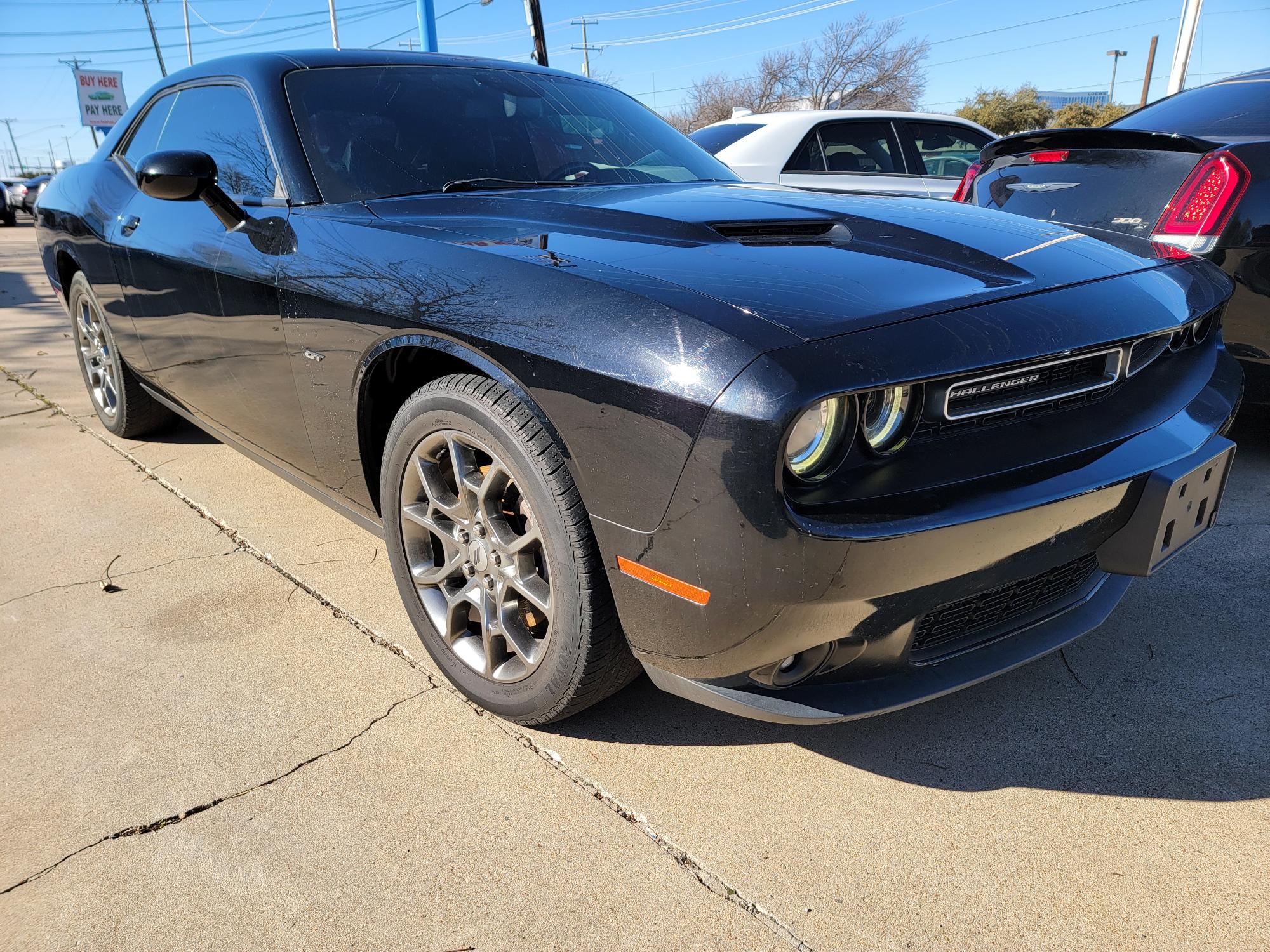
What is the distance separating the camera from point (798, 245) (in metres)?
1.83

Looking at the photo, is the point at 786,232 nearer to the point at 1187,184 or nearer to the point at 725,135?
the point at 1187,184

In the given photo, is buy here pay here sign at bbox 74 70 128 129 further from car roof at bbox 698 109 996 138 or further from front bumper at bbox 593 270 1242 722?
front bumper at bbox 593 270 1242 722

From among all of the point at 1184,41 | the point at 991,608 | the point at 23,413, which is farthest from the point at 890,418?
the point at 1184,41

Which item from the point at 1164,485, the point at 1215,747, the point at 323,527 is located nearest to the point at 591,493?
the point at 1164,485

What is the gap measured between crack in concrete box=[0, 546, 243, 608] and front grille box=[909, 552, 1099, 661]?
2222 millimetres

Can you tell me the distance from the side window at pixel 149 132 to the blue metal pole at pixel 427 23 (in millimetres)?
8403

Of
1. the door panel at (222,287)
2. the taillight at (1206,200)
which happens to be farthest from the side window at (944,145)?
the door panel at (222,287)

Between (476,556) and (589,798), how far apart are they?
1.85 ft

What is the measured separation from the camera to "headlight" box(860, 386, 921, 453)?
4.79ft

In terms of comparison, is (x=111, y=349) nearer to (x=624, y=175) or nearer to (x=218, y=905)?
(x=624, y=175)

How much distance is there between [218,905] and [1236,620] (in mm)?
2463

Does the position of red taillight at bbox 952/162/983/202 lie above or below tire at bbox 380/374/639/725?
above

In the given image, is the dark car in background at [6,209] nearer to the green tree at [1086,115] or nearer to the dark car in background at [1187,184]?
the dark car in background at [1187,184]

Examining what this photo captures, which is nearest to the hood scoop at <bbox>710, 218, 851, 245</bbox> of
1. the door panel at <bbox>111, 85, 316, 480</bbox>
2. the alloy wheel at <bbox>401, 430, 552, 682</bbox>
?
the alloy wheel at <bbox>401, 430, 552, 682</bbox>
